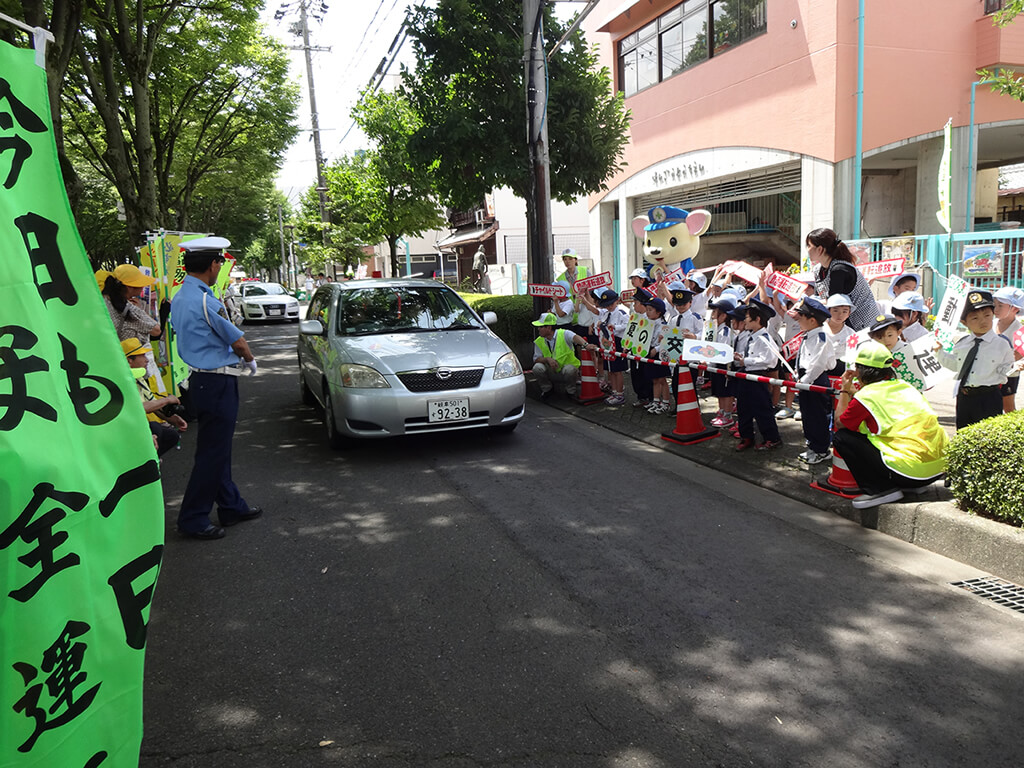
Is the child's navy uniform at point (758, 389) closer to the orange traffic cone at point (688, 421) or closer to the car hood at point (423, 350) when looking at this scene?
the orange traffic cone at point (688, 421)

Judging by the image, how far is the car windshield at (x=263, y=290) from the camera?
27609 mm

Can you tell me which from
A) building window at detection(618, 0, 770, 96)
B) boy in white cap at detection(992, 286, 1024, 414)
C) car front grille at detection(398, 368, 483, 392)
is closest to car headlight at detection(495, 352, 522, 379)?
car front grille at detection(398, 368, 483, 392)

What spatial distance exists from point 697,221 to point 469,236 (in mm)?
29044

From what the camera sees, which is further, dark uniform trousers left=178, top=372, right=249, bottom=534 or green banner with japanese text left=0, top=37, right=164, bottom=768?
dark uniform trousers left=178, top=372, right=249, bottom=534

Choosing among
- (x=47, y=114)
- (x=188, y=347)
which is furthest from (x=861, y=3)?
(x=47, y=114)

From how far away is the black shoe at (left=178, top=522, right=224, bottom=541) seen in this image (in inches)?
194

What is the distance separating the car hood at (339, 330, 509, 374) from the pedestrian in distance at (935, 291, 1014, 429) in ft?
12.6

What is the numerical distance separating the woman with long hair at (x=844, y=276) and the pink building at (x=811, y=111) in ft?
28.7

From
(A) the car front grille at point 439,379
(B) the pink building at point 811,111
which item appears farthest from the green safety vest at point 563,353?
(B) the pink building at point 811,111

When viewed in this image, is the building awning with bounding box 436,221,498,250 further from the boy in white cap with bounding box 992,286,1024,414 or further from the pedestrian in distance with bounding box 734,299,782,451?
the boy in white cap with bounding box 992,286,1024,414

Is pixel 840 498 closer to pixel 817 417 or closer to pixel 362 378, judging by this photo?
pixel 817 417

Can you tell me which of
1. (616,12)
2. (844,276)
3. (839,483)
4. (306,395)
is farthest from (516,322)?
(616,12)

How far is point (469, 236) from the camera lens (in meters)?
37.7

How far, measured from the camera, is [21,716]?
1.70 meters
